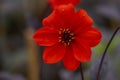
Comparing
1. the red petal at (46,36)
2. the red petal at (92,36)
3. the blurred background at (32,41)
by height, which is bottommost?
the red petal at (92,36)

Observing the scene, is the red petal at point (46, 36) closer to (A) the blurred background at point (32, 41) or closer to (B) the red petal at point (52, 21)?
(B) the red petal at point (52, 21)

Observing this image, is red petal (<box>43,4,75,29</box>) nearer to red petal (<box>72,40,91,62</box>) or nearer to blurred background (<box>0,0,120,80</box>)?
red petal (<box>72,40,91,62</box>)

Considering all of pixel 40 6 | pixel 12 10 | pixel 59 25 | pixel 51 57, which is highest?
pixel 12 10

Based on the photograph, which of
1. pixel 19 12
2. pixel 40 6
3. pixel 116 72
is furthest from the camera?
pixel 19 12

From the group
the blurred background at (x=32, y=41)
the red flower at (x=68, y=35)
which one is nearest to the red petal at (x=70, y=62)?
the red flower at (x=68, y=35)

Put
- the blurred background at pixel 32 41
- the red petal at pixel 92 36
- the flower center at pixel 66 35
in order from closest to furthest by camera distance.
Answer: the red petal at pixel 92 36 < the flower center at pixel 66 35 < the blurred background at pixel 32 41

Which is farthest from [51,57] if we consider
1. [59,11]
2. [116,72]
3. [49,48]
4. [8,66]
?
[8,66]

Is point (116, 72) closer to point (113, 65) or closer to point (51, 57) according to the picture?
point (113, 65)

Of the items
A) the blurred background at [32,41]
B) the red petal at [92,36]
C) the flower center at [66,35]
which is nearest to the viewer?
the red petal at [92,36]
